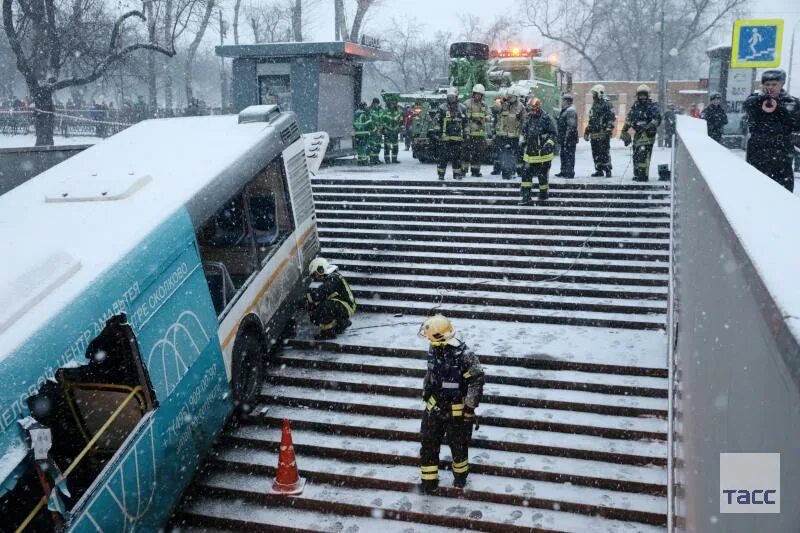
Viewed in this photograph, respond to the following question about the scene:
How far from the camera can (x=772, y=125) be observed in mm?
7105

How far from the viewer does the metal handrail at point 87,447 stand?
4.42 m

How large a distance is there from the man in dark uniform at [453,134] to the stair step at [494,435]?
690 cm

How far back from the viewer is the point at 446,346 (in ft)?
21.2

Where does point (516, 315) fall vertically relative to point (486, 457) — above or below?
above

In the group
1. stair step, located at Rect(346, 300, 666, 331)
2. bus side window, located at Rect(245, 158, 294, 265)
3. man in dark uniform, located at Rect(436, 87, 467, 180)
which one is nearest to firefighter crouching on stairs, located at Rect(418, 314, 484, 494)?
bus side window, located at Rect(245, 158, 294, 265)

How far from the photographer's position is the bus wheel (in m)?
7.69

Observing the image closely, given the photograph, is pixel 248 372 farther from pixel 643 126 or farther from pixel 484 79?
pixel 484 79

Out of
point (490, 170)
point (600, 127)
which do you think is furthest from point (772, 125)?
point (490, 170)

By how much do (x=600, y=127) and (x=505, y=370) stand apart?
671 cm

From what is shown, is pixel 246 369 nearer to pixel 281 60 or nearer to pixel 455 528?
pixel 455 528

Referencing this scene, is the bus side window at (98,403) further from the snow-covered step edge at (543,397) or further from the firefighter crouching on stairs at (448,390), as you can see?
the snow-covered step edge at (543,397)

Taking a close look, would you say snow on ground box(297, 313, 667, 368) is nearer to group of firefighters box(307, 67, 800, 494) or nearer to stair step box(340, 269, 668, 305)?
group of firefighters box(307, 67, 800, 494)

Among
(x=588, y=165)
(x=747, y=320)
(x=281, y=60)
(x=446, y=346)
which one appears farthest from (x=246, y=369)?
(x=281, y=60)

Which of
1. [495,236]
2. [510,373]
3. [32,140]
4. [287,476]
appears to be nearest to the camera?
[287,476]
